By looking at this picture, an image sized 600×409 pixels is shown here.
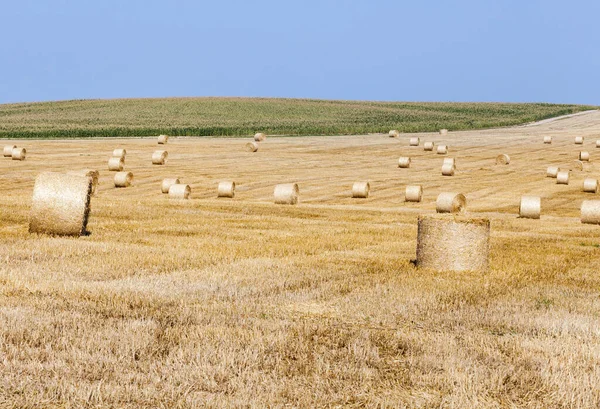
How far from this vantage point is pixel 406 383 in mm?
7426

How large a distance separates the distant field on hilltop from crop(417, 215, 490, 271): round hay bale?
238 feet

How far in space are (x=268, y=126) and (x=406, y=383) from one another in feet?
302

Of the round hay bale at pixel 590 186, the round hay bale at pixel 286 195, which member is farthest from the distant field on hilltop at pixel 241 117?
the round hay bale at pixel 286 195

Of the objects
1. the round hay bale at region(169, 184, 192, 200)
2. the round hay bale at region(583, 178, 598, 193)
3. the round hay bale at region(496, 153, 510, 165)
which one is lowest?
the round hay bale at region(169, 184, 192, 200)

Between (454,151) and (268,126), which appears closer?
(454,151)

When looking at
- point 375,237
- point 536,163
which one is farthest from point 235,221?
point 536,163

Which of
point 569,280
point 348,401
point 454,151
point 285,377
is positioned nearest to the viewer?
point 348,401

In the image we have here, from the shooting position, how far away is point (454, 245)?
14.5 meters

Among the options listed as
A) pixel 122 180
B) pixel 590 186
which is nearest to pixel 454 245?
pixel 590 186

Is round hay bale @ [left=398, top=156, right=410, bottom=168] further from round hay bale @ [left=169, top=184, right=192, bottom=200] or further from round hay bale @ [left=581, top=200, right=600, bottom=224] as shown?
round hay bale @ [left=581, top=200, right=600, bottom=224]

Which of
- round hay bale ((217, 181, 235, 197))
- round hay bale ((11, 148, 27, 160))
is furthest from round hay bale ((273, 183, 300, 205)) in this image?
round hay bale ((11, 148, 27, 160))

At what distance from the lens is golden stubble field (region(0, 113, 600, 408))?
7121 millimetres

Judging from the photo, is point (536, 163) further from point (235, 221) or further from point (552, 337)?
point (552, 337)

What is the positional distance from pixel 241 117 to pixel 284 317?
345 ft
